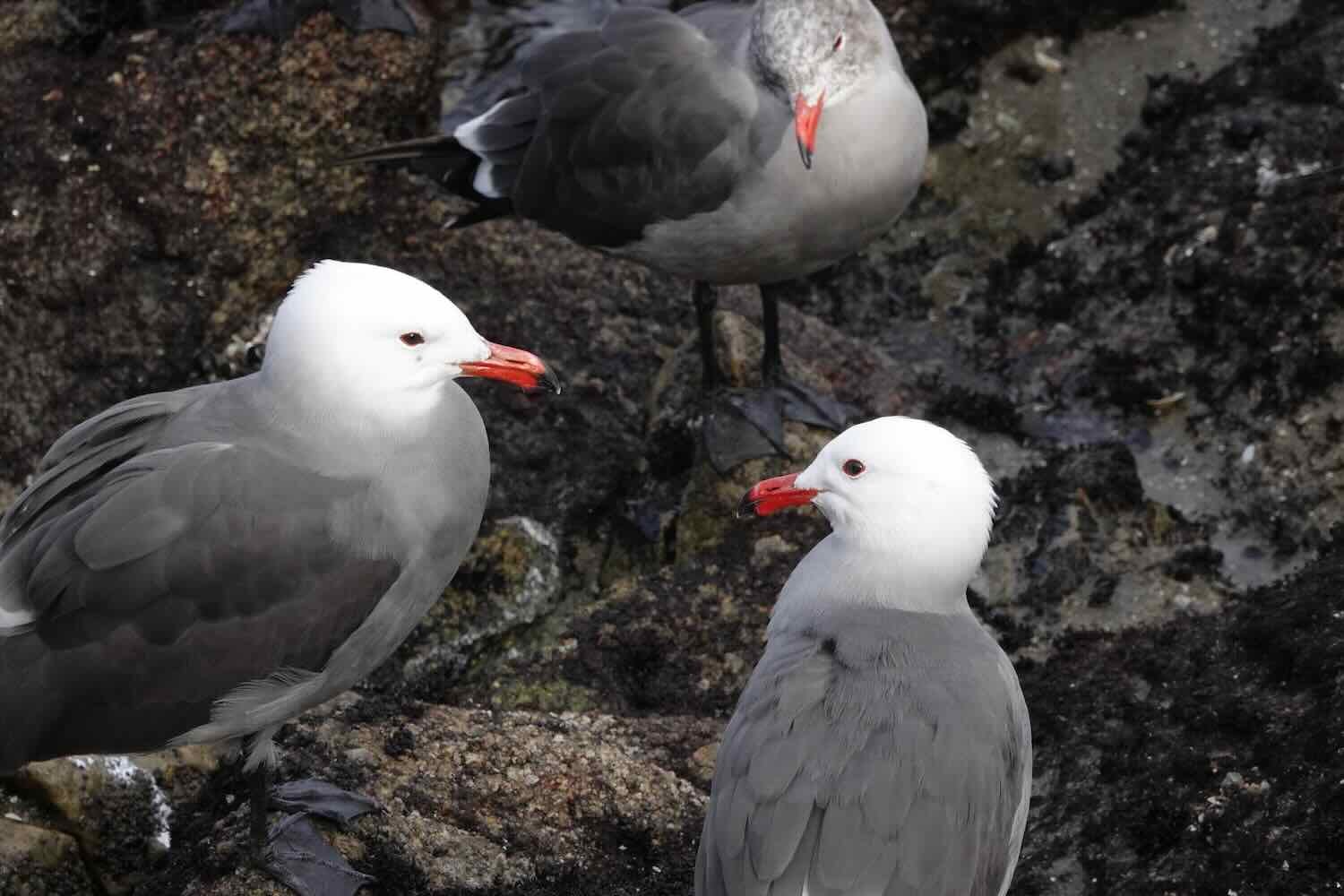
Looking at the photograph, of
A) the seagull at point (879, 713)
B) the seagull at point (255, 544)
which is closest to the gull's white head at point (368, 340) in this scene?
the seagull at point (255, 544)

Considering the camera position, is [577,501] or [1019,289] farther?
[1019,289]

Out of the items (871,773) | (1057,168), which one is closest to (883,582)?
(871,773)

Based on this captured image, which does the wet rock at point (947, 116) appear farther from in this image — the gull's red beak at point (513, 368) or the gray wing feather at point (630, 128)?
the gull's red beak at point (513, 368)

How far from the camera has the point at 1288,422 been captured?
7.07 meters

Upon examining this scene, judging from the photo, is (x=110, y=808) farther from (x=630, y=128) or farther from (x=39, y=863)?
(x=630, y=128)

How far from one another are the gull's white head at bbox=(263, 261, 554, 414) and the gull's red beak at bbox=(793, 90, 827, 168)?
1.85 m

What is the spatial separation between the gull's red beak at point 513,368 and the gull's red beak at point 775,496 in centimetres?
66

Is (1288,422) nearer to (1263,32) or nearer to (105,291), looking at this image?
(1263,32)

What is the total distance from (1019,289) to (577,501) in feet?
9.24

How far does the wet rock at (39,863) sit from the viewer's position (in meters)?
4.87

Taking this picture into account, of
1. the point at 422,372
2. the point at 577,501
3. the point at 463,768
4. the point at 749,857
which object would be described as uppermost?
the point at 422,372

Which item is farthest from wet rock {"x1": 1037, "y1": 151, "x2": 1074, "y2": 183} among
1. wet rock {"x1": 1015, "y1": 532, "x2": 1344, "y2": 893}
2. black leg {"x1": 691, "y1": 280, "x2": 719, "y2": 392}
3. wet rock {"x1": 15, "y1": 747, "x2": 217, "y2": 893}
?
wet rock {"x1": 15, "y1": 747, "x2": 217, "y2": 893}

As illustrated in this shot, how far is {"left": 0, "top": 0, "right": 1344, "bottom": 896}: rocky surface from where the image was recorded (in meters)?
5.02

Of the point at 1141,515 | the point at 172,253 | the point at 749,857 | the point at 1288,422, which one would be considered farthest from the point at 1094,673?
the point at 172,253
